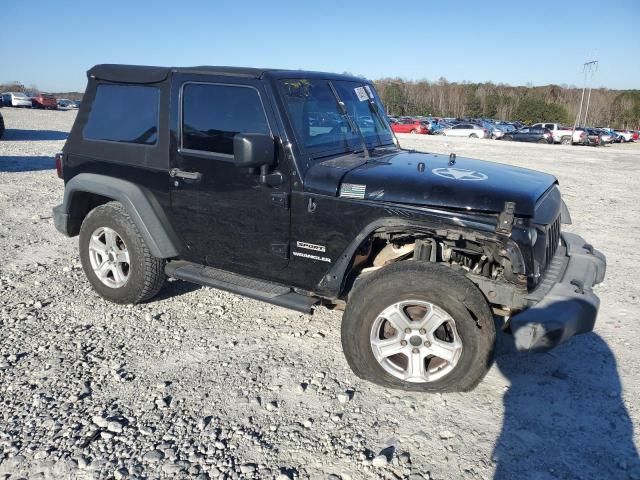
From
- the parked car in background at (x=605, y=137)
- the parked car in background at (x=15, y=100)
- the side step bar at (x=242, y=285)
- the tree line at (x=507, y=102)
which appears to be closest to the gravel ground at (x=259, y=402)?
the side step bar at (x=242, y=285)

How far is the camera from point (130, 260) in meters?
4.56

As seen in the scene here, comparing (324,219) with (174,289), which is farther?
(174,289)

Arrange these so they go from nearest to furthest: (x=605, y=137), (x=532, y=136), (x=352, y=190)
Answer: (x=352, y=190) < (x=532, y=136) < (x=605, y=137)

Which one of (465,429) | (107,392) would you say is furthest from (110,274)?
(465,429)

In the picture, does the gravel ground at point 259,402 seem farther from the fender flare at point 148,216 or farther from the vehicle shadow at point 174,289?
the fender flare at point 148,216

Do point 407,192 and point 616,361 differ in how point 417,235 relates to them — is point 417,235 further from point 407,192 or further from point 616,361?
point 616,361

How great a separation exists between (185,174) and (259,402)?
1903 millimetres

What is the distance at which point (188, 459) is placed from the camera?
9.32 feet

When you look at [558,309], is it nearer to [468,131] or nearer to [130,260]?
[130,260]

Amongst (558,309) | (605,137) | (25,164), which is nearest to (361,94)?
(558,309)

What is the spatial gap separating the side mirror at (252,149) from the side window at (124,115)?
122 centimetres

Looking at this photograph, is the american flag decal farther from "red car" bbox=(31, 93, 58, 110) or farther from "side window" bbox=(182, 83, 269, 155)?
"red car" bbox=(31, 93, 58, 110)

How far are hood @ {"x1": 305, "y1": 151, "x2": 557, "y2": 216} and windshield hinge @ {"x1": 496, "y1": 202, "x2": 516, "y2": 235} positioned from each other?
81 millimetres

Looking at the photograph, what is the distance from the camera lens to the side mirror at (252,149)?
340 centimetres
